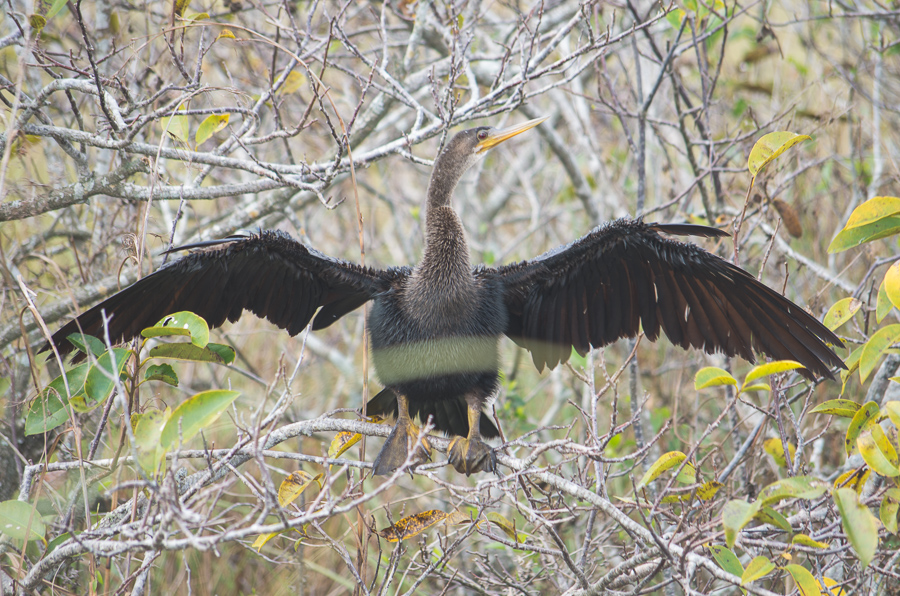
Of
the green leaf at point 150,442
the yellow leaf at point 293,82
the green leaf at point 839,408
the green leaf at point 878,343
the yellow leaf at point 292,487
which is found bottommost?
the yellow leaf at point 292,487

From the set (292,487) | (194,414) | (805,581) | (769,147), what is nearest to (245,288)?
(292,487)

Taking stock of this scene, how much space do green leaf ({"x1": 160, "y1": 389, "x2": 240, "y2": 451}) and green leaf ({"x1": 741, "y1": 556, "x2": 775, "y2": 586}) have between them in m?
1.45

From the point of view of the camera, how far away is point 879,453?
76.9 inches

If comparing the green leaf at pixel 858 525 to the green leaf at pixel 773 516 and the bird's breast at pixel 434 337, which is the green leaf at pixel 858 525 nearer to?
the green leaf at pixel 773 516

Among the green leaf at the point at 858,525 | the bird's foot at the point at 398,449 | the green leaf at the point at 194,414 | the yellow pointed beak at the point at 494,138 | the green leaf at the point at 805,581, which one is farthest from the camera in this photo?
the yellow pointed beak at the point at 494,138

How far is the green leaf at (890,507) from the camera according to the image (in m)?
2.00

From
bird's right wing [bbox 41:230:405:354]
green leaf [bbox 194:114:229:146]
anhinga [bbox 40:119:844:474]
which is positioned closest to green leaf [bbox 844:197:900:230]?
anhinga [bbox 40:119:844:474]

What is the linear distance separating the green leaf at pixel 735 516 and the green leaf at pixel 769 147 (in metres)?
1.17

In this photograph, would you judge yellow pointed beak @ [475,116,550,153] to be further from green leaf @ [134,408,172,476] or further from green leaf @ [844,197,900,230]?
green leaf @ [134,408,172,476]

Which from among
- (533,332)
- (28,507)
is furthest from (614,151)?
(28,507)

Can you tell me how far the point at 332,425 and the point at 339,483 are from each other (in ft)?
7.77

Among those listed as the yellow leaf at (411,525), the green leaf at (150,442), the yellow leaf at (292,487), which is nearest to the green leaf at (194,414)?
the green leaf at (150,442)

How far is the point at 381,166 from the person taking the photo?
6598mm

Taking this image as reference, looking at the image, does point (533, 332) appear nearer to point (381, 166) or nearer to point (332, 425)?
point (332, 425)
